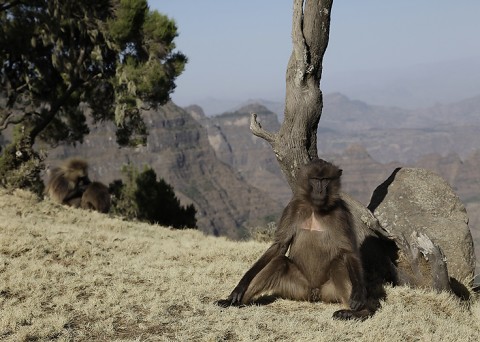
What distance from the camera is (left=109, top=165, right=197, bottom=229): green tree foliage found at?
2650 cm

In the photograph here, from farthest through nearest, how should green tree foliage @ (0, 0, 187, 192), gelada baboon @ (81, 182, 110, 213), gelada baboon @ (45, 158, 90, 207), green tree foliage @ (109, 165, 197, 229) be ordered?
green tree foliage @ (109, 165, 197, 229)
green tree foliage @ (0, 0, 187, 192)
gelada baboon @ (45, 158, 90, 207)
gelada baboon @ (81, 182, 110, 213)

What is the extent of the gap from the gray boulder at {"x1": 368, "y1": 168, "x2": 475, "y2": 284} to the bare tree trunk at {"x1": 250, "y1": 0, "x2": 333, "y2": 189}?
9.98ft

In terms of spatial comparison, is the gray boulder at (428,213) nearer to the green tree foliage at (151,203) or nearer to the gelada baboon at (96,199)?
the gelada baboon at (96,199)

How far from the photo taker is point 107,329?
591cm

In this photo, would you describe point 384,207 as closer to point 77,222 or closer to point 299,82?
point 299,82

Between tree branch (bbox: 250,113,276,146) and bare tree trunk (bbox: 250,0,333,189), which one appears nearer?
bare tree trunk (bbox: 250,0,333,189)

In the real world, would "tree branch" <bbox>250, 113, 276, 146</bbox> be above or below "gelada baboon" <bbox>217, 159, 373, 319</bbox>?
above

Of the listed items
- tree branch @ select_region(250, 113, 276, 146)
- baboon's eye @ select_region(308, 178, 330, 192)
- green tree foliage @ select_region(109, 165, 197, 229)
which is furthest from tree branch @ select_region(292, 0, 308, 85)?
green tree foliage @ select_region(109, 165, 197, 229)

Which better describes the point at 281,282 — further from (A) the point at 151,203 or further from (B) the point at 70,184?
(A) the point at 151,203

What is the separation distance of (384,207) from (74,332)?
8.10 m

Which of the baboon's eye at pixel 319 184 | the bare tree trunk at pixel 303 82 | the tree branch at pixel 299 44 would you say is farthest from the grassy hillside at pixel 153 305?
the tree branch at pixel 299 44

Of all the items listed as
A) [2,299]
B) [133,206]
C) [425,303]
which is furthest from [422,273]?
[133,206]

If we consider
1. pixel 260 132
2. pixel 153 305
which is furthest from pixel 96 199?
pixel 153 305

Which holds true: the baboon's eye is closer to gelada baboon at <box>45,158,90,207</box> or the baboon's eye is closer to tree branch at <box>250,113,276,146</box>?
tree branch at <box>250,113,276,146</box>
